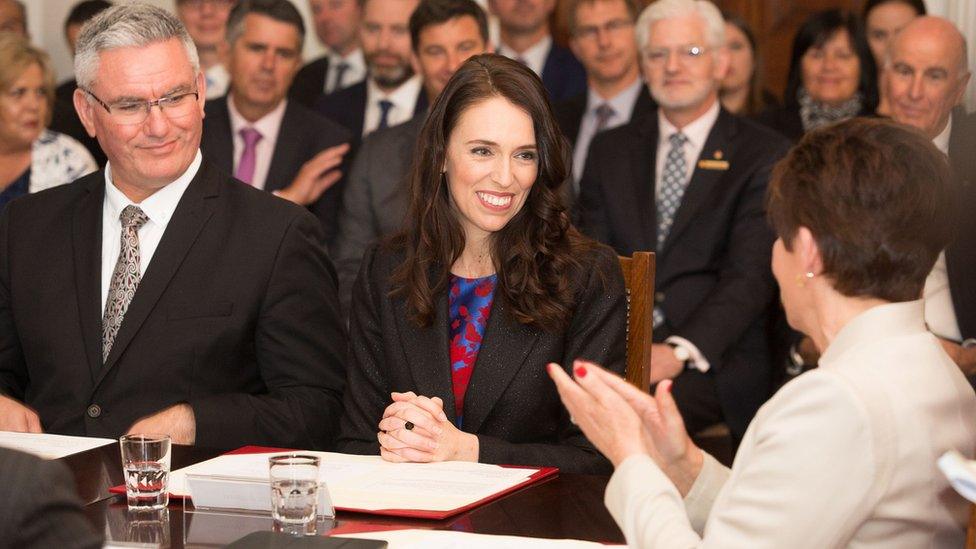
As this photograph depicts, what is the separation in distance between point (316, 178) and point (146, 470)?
3.02 meters

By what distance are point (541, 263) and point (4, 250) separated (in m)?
1.27

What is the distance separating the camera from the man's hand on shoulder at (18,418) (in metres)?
2.55

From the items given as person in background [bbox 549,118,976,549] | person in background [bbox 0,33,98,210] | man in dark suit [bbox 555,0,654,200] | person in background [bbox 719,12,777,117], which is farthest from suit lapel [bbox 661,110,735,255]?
person in background [bbox 0,33,98,210]

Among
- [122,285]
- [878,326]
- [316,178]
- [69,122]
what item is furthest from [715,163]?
[69,122]

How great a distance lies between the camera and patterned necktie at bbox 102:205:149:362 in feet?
9.17

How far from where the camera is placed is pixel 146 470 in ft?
6.31

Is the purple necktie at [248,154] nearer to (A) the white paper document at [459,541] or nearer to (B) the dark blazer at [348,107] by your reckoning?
(B) the dark blazer at [348,107]

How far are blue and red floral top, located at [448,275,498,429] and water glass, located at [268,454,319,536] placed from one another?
0.87m

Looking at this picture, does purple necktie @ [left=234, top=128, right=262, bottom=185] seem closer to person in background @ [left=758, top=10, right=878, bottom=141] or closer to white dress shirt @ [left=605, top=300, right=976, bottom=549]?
person in background @ [left=758, top=10, right=878, bottom=141]

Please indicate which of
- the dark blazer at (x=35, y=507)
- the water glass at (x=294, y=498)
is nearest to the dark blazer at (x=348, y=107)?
the water glass at (x=294, y=498)

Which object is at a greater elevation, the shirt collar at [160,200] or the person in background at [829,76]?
the person in background at [829,76]

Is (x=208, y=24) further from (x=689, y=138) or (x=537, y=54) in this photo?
(x=689, y=138)

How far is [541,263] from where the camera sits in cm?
272

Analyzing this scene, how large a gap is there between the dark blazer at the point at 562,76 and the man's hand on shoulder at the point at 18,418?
12.0 feet
